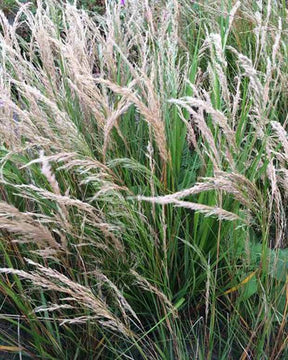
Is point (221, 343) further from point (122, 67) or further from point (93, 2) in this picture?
point (93, 2)

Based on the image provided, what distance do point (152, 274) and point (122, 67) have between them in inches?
36.8

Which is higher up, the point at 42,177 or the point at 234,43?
the point at 234,43

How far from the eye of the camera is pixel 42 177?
143cm

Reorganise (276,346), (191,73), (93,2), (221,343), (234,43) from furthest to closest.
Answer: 1. (93,2)
2. (234,43)
3. (191,73)
4. (221,343)
5. (276,346)

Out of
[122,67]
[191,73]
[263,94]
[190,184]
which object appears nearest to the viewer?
[263,94]

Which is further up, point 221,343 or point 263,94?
point 263,94

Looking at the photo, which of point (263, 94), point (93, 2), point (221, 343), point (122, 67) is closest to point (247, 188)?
point (263, 94)

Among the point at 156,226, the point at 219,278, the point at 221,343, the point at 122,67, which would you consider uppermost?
the point at 122,67

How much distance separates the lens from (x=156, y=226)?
1.45m

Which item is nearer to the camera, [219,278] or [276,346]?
[276,346]

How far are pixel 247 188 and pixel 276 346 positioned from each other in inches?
18.2

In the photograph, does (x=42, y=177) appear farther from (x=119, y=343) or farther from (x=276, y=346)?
(x=276, y=346)

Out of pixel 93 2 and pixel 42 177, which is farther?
pixel 93 2

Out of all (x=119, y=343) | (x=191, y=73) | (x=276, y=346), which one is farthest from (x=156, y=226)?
(x=191, y=73)
